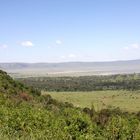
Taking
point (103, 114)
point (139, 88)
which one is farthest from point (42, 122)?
point (139, 88)

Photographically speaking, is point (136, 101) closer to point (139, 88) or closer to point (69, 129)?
point (139, 88)

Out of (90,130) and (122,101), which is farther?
(122,101)

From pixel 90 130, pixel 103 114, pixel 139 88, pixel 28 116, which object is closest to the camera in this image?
pixel 28 116

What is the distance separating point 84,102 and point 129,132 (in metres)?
83.6

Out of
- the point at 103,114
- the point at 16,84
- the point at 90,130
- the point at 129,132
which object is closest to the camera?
the point at 90,130

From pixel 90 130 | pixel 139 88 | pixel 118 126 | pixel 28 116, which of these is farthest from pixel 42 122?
pixel 139 88

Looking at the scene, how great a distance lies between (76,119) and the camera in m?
47.1

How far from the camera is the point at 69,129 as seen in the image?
136 ft

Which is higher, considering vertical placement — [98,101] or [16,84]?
[16,84]

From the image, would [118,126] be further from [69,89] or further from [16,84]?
[69,89]

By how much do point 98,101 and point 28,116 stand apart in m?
98.0

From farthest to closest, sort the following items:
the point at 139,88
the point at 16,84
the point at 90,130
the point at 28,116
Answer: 1. the point at 139,88
2. the point at 16,84
3. the point at 90,130
4. the point at 28,116

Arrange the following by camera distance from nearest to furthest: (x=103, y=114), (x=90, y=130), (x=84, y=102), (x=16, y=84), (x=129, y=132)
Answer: (x=90, y=130) → (x=129, y=132) → (x=103, y=114) → (x=16, y=84) → (x=84, y=102)

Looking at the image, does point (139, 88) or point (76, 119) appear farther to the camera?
point (139, 88)
